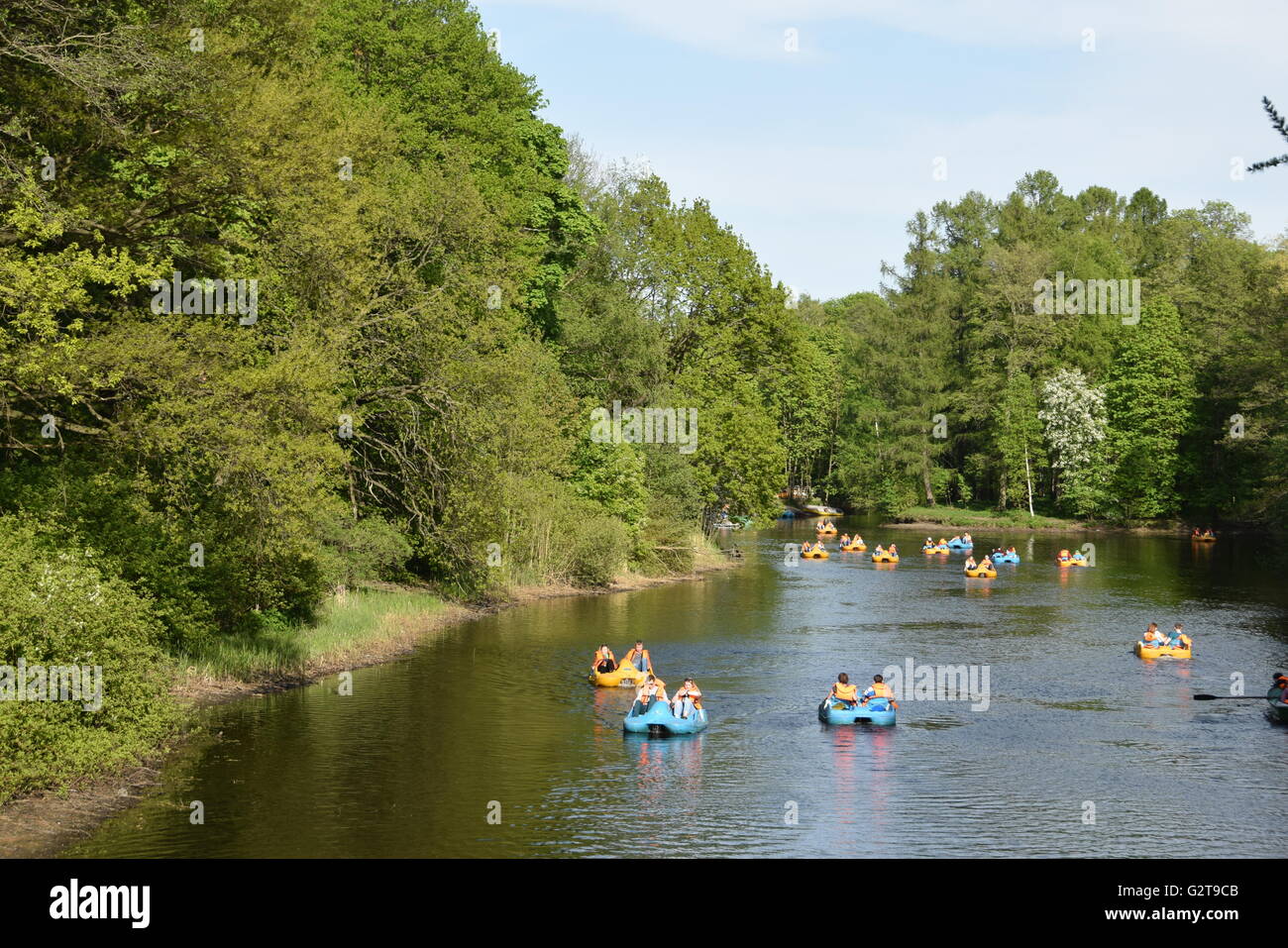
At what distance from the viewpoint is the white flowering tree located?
97.9 m

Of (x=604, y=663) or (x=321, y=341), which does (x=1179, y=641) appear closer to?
(x=604, y=663)

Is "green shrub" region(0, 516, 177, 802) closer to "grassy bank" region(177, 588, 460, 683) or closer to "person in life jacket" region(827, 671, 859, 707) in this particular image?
"grassy bank" region(177, 588, 460, 683)

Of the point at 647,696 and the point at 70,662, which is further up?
the point at 70,662

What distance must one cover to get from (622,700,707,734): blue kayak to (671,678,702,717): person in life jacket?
0.14 m

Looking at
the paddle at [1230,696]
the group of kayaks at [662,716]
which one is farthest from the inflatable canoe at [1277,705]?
the group of kayaks at [662,716]

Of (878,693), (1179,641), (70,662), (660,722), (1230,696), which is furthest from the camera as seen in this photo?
(1179,641)

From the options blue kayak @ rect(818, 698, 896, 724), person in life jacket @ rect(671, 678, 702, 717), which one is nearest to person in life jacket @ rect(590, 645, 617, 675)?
person in life jacket @ rect(671, 678, 702, 717)

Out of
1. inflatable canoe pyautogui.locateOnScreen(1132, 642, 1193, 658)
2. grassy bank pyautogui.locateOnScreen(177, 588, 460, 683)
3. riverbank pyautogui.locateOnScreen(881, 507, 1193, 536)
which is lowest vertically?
inflatable canoe pyautogui.locateOnScreen(1132, 642, 1193, 658)

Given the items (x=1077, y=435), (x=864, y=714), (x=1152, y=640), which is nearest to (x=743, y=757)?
(x=864, y=714)

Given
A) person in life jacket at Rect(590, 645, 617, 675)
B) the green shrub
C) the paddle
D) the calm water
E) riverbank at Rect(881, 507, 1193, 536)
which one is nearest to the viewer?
the green shrub

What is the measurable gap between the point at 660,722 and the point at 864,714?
16.6ft

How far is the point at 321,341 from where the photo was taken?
3350 cm

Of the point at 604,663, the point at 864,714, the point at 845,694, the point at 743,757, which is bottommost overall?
the point at 743,757
